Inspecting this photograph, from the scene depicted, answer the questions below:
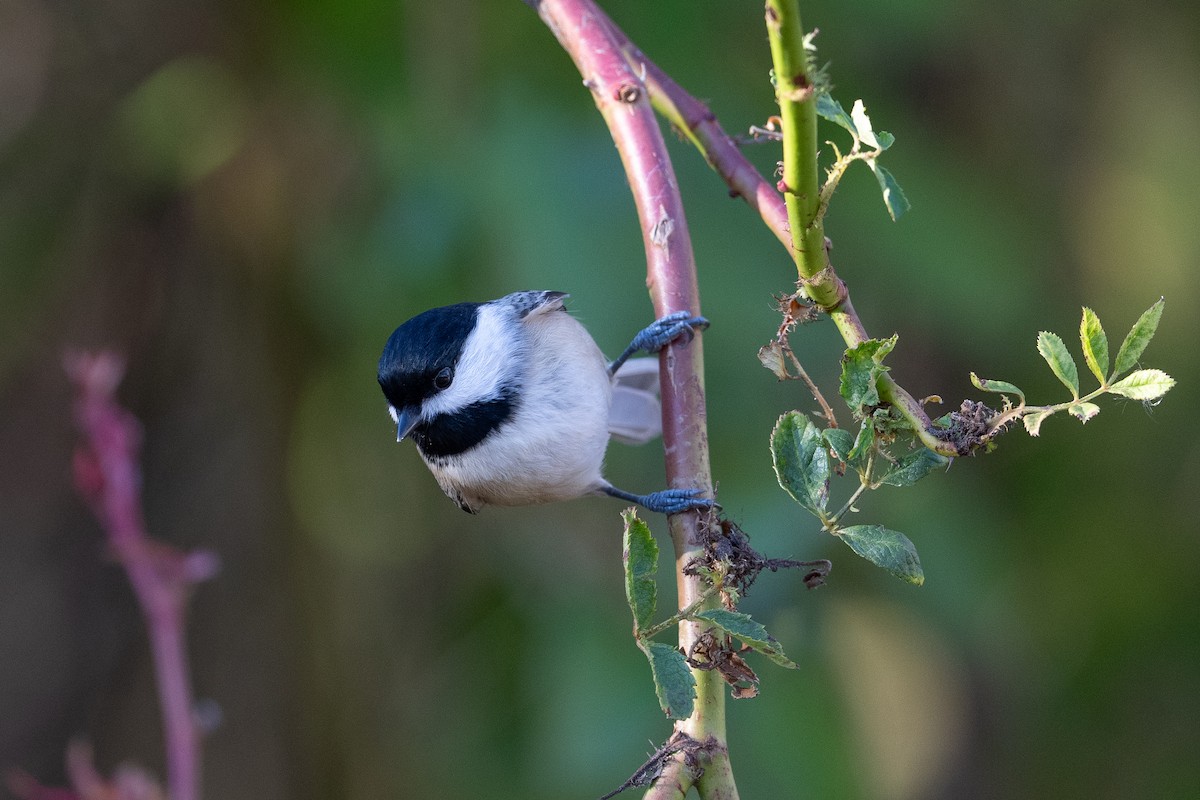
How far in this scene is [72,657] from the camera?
13.3 feet

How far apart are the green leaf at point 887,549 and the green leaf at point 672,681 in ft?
0.64

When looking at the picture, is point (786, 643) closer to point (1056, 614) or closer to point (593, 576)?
point (593, 576)

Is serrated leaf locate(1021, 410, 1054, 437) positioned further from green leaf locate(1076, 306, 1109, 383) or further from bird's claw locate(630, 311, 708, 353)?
bird's claw locate(630, 311, 708, 353)

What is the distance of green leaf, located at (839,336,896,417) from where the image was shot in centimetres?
108

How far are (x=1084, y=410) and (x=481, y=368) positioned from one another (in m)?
1.53

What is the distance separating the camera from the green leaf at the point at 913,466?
113cm

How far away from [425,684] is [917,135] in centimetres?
238

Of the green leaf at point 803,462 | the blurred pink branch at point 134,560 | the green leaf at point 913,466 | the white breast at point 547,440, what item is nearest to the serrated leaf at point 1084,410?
the green leaf at point 913,466

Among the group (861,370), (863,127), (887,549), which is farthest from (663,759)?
(863,127)

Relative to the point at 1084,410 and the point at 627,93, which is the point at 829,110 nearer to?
the point at 1084,410

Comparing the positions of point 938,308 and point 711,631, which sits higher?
point 938,308

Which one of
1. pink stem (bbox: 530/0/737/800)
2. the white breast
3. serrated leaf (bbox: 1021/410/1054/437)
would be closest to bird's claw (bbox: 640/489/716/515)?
pink stem (bbox: 530/0/737/800)

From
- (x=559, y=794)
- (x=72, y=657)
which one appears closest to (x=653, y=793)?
(x=559, y=794)

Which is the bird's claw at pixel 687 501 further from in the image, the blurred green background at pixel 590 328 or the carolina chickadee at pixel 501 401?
the blurred green background at pixel 590 328
